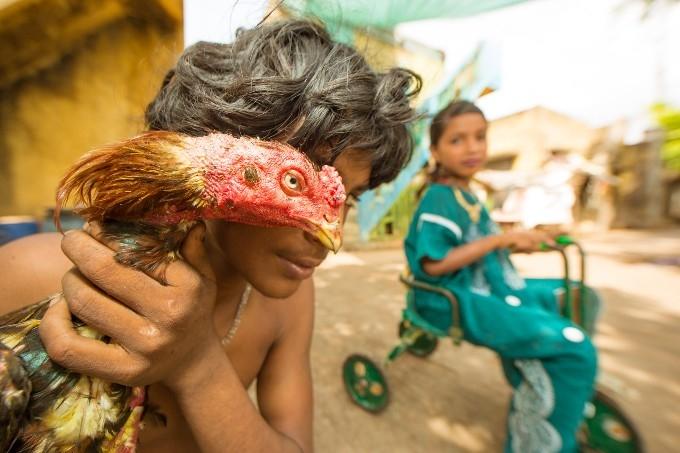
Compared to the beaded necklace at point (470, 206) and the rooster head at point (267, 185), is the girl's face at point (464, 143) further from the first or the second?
the rooster head at point (267, 185)

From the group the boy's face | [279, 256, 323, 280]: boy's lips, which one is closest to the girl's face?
the boy's face

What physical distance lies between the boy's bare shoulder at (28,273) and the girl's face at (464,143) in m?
2.02

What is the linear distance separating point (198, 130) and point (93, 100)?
317 centimetres

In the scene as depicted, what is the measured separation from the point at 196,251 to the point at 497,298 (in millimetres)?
1710

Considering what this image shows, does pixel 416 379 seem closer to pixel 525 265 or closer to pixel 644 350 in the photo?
pixel 644 350

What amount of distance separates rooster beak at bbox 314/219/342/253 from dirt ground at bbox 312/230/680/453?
1844 millimetres

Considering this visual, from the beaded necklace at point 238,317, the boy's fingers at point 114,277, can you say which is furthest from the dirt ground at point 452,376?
the boy's fingers at point 114,277

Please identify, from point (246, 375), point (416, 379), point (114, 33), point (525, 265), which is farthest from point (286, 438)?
point (525, 265)

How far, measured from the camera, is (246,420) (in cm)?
83

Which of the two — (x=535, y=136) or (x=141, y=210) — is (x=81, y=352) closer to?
(x=141, y=210)

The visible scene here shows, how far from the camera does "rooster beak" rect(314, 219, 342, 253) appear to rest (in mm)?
667

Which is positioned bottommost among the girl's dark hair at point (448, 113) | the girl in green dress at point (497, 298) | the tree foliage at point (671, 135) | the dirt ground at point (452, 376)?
the dirt ground at point (452, 376)

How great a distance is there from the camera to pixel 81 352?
608mm

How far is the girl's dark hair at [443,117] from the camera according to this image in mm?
2314
